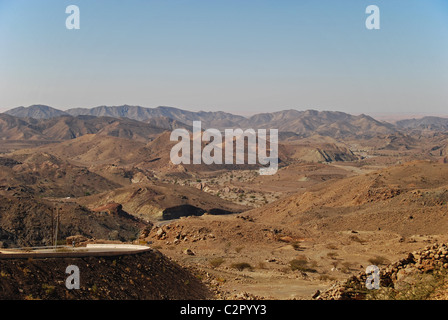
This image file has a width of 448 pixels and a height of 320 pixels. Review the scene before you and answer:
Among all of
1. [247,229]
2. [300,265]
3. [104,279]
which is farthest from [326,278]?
[104,279]

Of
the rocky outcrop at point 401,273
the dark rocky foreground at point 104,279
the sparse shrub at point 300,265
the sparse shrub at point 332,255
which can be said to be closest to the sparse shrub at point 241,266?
the sparse shrub at point 300,265

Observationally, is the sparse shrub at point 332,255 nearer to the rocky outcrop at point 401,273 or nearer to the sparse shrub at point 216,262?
the sparse shrub at point 216,262

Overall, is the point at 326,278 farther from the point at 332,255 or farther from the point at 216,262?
the point at 216,262

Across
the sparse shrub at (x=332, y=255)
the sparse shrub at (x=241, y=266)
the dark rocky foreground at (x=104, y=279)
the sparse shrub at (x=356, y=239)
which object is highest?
the dark rocky foreground at (x=104, y=279)

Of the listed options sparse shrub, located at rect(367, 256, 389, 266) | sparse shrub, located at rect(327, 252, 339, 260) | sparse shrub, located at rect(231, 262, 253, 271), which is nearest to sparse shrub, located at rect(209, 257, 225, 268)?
sparse shrub, located at rect(231, 262, 253, 271)

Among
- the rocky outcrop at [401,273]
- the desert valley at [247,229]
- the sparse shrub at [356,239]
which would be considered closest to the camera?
the rocky outcrop at [401,273]

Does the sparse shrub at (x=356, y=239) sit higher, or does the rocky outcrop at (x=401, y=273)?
the rocky outcrop at (x=401, y=273)

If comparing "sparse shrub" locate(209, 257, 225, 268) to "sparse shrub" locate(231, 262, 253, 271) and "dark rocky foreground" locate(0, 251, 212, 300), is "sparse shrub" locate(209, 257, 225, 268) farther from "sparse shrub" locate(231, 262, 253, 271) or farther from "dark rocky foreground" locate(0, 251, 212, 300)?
"dark rocky foreground" locate(0, 251, 212, 300)

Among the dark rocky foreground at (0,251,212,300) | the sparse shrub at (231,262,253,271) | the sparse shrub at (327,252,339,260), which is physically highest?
the dark rocky foreground at (0,251,212,300)

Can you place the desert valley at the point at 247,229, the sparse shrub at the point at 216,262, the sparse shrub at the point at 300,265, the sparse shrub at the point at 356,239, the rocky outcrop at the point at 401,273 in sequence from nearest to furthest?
the rocky outcrop at the point at 401,273, the desert valley at the point at 247,229, the sparse shrub at the point at 300,265, the sparse shrub at the point at 216,262, the sparse shrub at the point at 356,239
